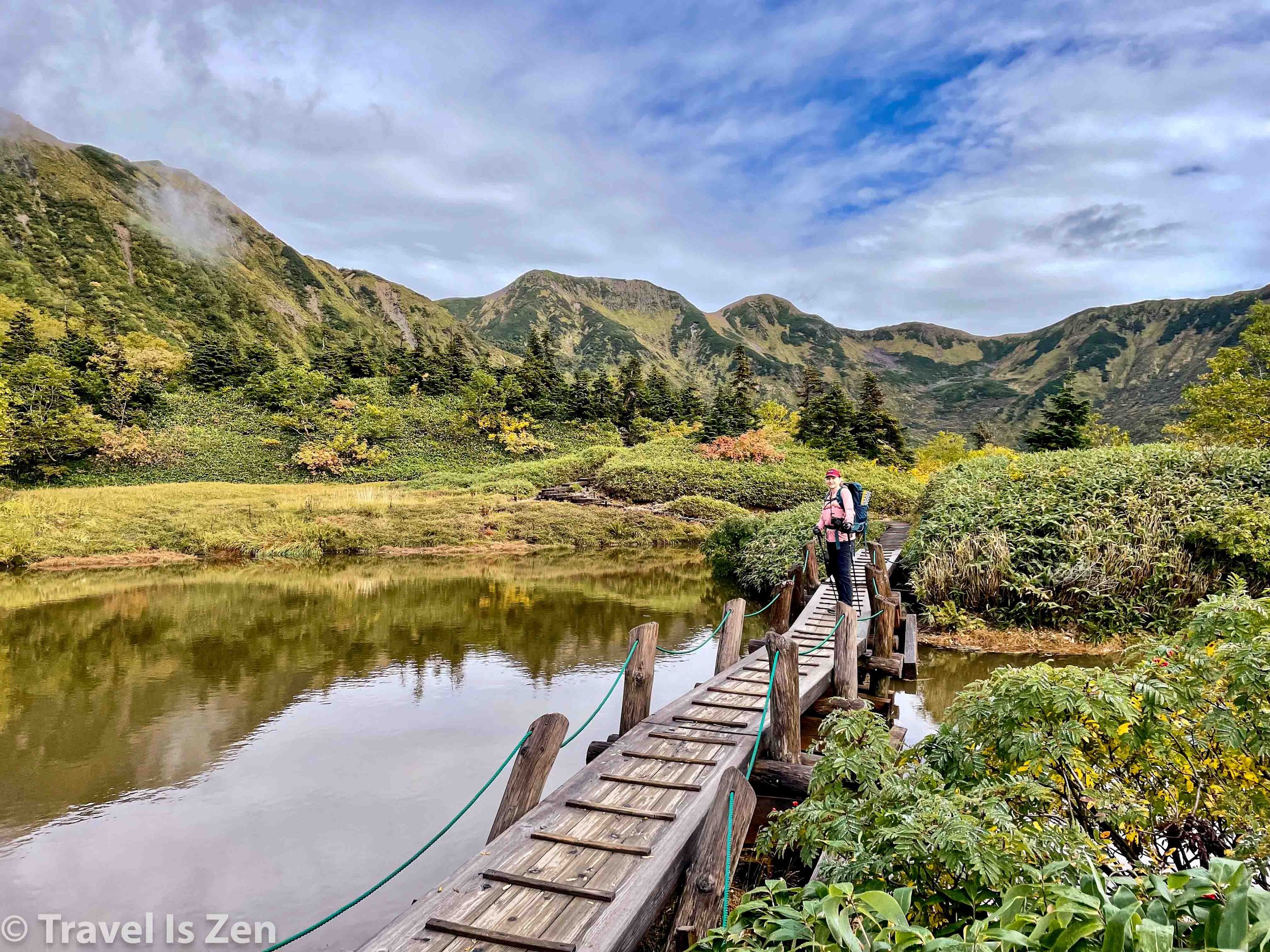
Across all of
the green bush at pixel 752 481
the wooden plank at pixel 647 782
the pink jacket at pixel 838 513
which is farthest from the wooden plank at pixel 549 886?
the green bush at pixel 752 481

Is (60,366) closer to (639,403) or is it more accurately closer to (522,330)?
(639,403)

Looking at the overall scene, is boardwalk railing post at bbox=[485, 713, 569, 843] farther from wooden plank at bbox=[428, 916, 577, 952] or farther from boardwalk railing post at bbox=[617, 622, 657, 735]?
boardwalk railing post at bbox=[617, 622, 657, 735]

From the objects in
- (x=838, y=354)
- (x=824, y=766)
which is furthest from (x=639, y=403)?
(x=838, y=354)

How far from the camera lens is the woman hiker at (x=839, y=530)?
9250 mm

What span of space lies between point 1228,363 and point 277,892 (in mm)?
34250

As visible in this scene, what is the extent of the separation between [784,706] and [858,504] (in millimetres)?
4853

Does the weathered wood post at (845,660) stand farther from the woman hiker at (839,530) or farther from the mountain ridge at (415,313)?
the mountain ridge at (415,313)

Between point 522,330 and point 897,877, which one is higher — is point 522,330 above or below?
above

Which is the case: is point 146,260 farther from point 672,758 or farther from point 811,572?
point 672,758

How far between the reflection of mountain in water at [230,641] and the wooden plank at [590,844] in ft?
17.0

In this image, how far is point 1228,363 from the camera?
2611 centimetres

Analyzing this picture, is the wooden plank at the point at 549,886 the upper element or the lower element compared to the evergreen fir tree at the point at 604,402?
lower

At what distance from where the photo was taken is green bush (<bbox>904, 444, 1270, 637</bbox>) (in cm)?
1120

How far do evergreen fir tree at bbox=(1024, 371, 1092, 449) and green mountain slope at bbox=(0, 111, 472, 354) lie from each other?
54479mm
